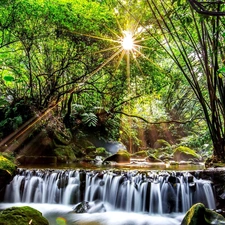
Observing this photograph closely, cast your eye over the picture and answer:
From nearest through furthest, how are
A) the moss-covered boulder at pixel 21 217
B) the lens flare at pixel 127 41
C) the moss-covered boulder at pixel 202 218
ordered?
the moss-covered boulder at pixel 202 218, the moss-covered boulder at pixel 21 217, the lens flare at pixel 127 41

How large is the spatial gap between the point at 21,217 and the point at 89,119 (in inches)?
334

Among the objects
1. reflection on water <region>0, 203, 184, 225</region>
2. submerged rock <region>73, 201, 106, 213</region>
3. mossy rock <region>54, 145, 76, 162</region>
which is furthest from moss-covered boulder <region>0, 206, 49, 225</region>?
mossy rock <region>54, 145, 76, 162</region>

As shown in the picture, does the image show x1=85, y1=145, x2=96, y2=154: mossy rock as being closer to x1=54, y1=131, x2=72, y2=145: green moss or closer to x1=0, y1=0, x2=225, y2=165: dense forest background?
x1=0, y1=0, x2=225, y2=165: dense forest background

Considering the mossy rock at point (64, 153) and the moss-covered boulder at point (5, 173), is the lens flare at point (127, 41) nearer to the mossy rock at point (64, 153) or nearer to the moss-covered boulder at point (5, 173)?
the mossy rock at point (64, 153)

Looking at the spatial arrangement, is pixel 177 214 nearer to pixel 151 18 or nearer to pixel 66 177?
pixel 66 177

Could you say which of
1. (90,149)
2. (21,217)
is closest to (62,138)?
(90,149)

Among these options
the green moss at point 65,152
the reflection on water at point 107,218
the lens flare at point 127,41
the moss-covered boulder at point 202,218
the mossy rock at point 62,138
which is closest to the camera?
the moss-covered boulder at point 202,218

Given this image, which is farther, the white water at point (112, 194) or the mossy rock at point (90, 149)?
the mossy rock at point (90, 149)

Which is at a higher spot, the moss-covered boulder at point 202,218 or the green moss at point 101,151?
the green moss at point 101,151

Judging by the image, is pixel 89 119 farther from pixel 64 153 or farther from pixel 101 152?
pixel 64 153

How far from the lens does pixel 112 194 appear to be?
615 centimetres

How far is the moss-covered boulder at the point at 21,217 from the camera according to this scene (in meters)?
3.49

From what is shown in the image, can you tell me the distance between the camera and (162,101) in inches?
781

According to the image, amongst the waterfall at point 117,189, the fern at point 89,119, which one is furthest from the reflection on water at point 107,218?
the fern at point 89,119
